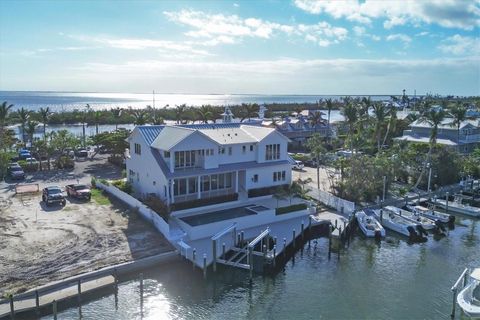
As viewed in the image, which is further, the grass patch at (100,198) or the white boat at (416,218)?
the white boat at (416,218)

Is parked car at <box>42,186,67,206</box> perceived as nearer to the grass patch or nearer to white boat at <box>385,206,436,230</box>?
the grass patch

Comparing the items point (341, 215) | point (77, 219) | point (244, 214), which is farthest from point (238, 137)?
point (77, 219)

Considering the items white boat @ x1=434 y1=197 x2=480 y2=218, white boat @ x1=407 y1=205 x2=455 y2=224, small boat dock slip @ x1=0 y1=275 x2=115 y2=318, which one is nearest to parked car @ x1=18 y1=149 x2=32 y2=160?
small boat dock slip @ x1=0 y1=275 x2=115 y2=318

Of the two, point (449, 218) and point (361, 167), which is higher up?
point (361, 167)

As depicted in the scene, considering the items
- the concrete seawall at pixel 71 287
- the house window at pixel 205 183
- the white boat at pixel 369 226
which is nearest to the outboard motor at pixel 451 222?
the white boat at pixel 369 226

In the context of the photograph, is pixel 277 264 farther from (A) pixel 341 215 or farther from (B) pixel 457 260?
(B) pixel 457 260

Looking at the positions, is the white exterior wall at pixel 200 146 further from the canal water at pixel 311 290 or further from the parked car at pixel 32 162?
the parked car at pixel 32 162

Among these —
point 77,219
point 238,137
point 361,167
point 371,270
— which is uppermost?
point 238,137
